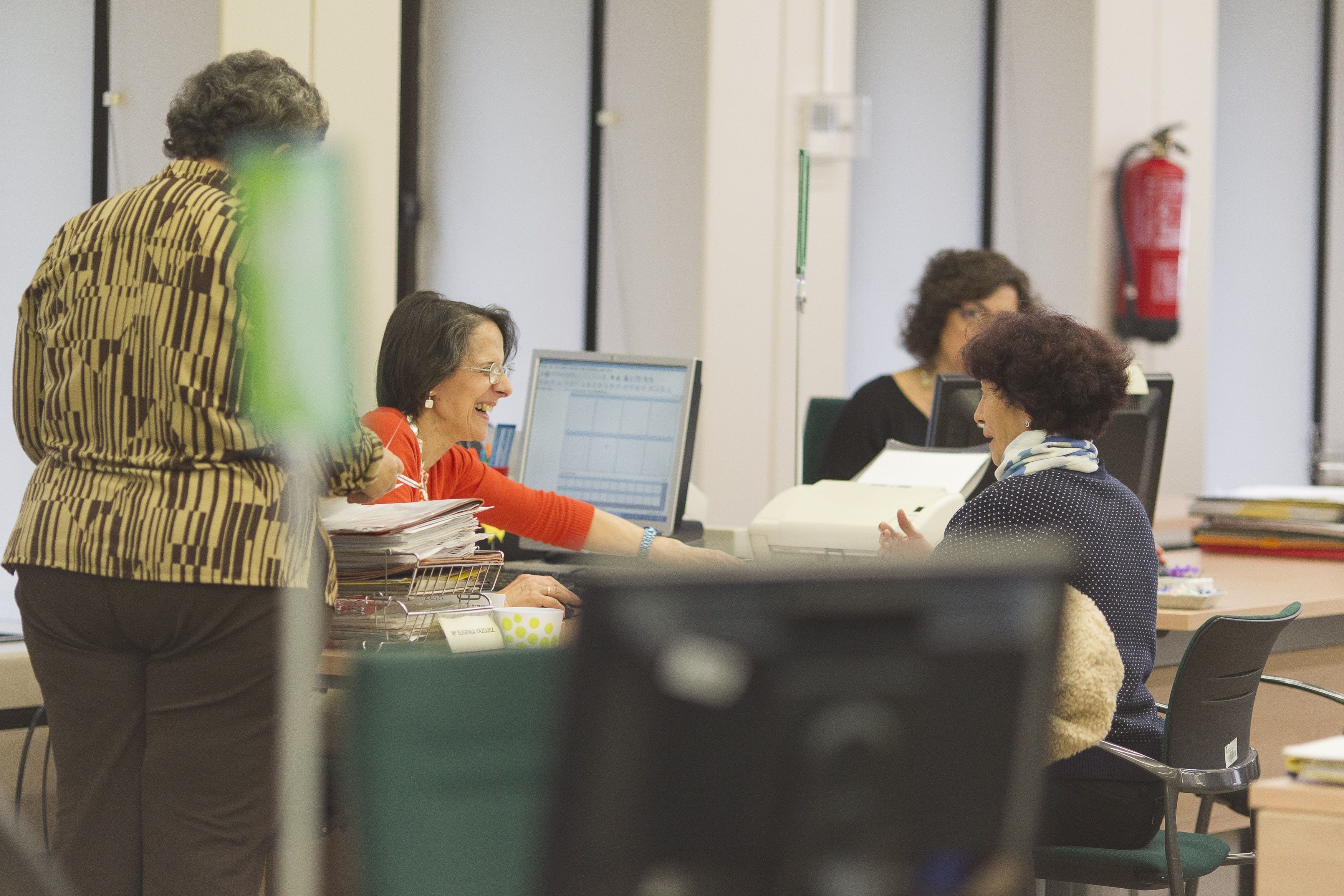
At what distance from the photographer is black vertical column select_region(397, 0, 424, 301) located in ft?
15.3

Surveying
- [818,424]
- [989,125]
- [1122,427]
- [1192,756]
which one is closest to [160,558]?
[1192,756]

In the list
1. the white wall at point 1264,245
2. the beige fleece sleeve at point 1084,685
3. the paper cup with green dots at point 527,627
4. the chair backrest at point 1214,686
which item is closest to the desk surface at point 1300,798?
the beige fleece sleeve at point 1084,685

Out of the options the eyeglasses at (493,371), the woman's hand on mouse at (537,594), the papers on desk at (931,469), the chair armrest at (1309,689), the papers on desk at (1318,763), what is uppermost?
the eyeglasses at (493,371)

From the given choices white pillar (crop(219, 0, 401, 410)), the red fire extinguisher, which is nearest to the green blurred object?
white pillar (crop(219, 0, 401, 410))

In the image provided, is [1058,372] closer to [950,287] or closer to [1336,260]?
[950,287]

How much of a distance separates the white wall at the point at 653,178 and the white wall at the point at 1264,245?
121 inches

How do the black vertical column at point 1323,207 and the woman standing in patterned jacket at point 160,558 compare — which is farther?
the black vertical column at point 1323,207

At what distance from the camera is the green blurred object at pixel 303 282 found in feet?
3.46

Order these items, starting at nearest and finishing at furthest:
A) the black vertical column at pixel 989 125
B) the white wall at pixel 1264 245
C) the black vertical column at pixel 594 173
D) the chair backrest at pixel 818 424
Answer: the chair backrest at pixel 818 424 → the black vertical column at pixel 594 173 → the black vertical column at pixel 989 125 → the white wall at pixel 1264 245

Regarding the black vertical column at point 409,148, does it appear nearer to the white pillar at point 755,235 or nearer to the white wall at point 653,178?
the white wall at point 653,178

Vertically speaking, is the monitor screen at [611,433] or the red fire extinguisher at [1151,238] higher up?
the red fire extinguisher at [1151,238]

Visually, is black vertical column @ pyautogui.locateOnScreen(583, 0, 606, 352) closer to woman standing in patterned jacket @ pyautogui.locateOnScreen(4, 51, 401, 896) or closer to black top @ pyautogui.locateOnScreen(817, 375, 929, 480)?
black top @ pyautogui.locateOnScreen(817, 375, 929, 480)

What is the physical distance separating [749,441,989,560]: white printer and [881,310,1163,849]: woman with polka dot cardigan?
6.3 inches

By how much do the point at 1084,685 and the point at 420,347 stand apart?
1222 mm
